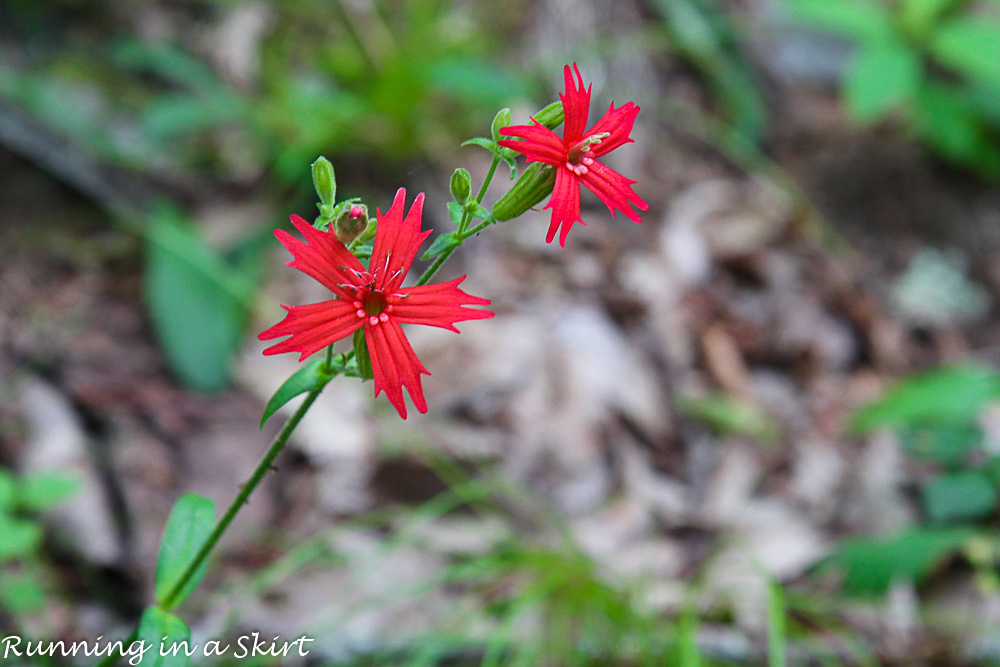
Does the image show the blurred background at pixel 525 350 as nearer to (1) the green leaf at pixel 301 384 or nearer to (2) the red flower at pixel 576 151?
(1) the green leaf at pixel 301 384

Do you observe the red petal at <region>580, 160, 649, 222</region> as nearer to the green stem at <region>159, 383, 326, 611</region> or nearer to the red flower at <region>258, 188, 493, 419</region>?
the red flower at <region>258, 188, 493, 419</region>

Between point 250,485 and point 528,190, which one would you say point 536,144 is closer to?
point 528,190

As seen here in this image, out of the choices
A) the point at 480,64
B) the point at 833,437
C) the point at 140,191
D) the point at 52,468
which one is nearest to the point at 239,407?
the point at 52,468

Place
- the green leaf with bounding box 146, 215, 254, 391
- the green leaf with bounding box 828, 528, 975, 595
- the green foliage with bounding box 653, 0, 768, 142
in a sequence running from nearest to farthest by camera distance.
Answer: the green leaf with bounding box 828, 528, 975, 595, the green leaf with bounding box 146, 215, 254, 391, the green foliage with bounding box 653, 0, 768, 142

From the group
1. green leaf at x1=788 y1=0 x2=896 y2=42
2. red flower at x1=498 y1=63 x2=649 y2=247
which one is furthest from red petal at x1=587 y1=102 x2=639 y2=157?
green leaf at x1=788 y1=0 x2=896 y2=42

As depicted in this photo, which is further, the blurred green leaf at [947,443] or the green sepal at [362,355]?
the blurred green leaf at [947,443]

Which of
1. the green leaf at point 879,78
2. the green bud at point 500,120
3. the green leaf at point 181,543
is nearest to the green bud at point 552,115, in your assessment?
the green bud at point 500,120
